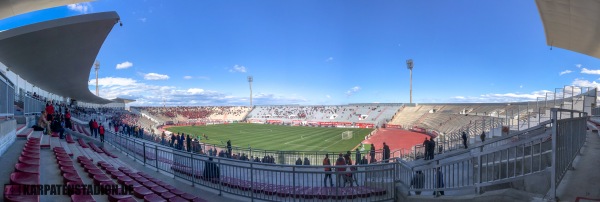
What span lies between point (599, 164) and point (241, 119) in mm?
86147

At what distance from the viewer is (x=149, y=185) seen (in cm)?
584

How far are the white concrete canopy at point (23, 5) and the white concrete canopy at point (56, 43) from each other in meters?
0.93

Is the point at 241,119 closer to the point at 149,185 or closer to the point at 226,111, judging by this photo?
the point at 226,111

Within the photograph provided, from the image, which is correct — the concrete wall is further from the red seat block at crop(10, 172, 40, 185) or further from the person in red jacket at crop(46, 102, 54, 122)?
the person in red jacket at crop(46, 102, 54, 122)

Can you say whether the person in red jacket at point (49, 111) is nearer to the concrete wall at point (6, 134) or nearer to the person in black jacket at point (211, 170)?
the concrete wall at point (6, 134)

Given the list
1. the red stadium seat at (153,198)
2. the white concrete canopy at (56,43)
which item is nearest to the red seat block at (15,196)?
the red stadium seat at (153,198)

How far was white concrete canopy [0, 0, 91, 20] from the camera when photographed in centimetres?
1185

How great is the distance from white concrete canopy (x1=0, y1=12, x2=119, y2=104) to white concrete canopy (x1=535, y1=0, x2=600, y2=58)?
18.3 m

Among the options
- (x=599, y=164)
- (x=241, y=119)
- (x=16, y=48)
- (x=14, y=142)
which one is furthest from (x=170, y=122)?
(x=599, y=164)

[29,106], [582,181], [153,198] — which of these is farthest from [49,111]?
[582,181]

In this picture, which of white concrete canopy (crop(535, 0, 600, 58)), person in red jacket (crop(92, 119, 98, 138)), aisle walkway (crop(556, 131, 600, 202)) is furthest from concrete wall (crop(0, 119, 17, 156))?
white concrete canopy (crop(535, 0, 600, 58))

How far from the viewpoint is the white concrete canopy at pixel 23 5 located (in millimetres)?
11848

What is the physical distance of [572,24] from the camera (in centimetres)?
1180

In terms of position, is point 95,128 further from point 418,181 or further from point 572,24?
point 572,24
